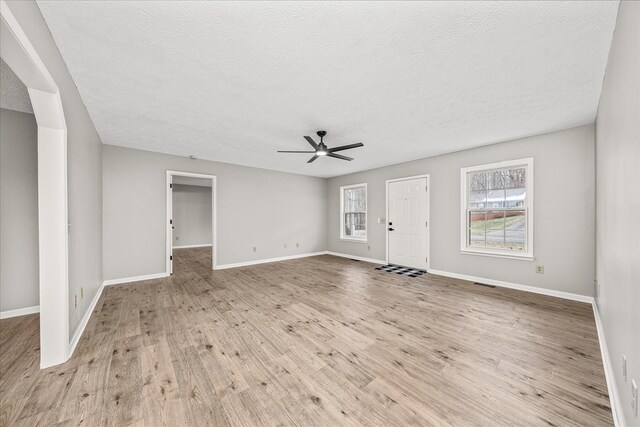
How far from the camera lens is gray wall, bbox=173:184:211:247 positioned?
884 cm

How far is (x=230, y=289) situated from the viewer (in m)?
3.85

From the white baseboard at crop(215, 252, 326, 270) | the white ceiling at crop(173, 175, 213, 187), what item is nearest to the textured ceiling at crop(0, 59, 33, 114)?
the white baseboard at crop(215, 252, 326, 270)

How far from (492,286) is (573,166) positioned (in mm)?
2099

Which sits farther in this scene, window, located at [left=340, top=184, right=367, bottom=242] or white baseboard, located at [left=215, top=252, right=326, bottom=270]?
window, located at [left=340, top=184, right=367, bottom=242]

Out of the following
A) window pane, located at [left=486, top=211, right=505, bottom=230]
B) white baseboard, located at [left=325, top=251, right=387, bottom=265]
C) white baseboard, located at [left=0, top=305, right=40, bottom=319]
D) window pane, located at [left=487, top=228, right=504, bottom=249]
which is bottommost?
white baseboard, located at [left=325, top=251, right=387, bottom=265]

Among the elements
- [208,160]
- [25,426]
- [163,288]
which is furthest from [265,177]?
[25,426]

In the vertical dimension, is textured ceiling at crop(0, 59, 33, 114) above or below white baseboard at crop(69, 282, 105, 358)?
above

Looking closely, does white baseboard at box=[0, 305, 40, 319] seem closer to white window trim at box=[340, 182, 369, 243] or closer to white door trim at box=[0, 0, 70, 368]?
white door trim at box=[0, 0, 70, 368]

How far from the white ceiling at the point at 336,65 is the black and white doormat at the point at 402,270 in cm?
273

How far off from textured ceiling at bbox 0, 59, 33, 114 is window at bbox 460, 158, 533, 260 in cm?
595

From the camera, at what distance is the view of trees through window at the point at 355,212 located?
6507 millimetres

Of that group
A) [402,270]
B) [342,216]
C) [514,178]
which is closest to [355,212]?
[342,216]

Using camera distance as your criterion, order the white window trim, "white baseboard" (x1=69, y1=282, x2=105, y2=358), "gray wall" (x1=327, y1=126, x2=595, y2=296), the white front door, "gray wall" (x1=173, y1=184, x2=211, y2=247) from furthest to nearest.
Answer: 1. "gray wall" (x1=173, y1=184, x2=211, y2=247)
2. the white window trim
3. the white front door
4. "gray wall" (x1=327, y1=126, x2=595, y2=296)
5. "white baseboard" (x1=69, y1=282, x2=105, y2=358)

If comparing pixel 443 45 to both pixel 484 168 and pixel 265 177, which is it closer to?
pixel 484 168
